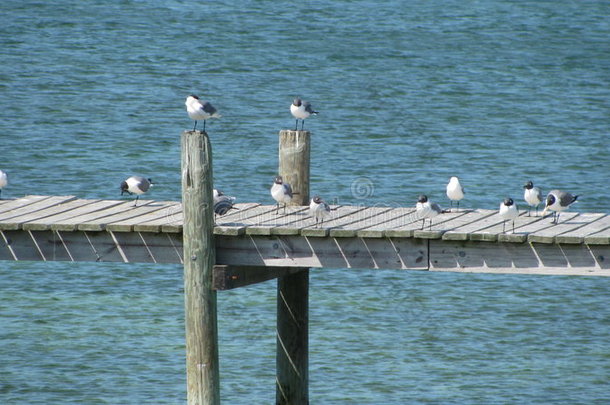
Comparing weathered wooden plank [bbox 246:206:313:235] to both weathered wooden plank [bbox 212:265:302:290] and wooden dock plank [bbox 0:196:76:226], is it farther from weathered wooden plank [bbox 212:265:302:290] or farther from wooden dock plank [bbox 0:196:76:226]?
wooden dock plank [bbox 0:196:76:226]

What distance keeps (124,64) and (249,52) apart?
4.03 meters

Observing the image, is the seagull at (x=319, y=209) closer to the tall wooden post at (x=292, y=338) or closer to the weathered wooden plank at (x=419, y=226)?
the weathered wooden plank at (x=419, y=226)

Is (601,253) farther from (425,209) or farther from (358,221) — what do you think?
(358,221)

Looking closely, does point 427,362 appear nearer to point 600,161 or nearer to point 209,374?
point 209,374

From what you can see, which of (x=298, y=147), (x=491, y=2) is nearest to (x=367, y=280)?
(x=298, y=147)

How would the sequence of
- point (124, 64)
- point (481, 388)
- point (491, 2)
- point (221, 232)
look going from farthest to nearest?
point (491, 2), point (124, 64), point (481, 388), point (221, 232)

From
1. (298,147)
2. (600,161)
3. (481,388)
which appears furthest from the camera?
(600,161)

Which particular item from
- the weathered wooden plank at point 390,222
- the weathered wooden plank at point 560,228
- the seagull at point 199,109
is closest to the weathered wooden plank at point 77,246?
the seagull at point 199,109

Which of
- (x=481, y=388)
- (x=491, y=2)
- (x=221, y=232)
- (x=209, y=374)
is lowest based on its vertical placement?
(x=481, y=388)

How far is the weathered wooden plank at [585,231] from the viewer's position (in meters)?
13.3

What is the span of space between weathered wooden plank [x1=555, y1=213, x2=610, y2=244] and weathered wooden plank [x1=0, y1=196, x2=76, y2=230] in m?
5.43

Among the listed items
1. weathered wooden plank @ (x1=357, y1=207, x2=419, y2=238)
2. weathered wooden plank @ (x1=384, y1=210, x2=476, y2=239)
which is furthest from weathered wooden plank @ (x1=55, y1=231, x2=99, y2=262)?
weathered wooden plank @ (x1=384, y1=210, x2=476, y2=239)

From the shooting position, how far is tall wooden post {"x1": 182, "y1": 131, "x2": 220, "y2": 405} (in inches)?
550

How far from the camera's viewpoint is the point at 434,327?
76.8 feet
